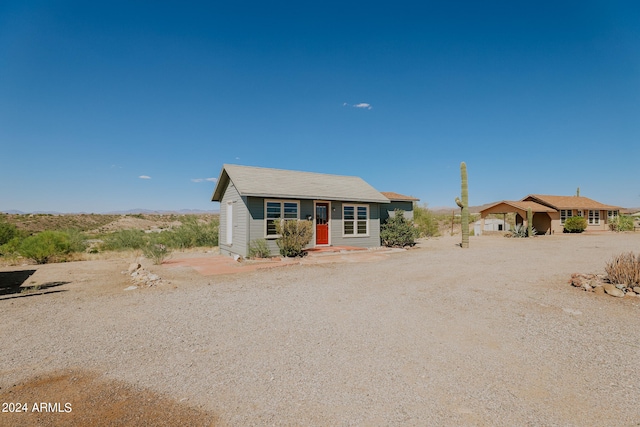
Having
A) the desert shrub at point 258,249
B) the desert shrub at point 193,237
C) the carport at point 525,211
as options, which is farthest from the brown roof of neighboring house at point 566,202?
the desert shrub at point 193,237

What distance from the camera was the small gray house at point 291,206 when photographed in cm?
1380

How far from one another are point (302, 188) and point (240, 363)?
11746 mm

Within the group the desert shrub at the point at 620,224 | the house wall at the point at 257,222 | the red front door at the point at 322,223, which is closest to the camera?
the house wall at the point at 257,222

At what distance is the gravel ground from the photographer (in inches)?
127

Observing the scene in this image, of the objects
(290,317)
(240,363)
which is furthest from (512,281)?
(240,363)

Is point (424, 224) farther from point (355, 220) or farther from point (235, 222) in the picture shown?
point (235, 222)

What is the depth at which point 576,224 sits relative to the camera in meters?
28.2

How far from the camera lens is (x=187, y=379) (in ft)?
12.4

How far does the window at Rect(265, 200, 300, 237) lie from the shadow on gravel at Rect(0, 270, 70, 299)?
7.31 m

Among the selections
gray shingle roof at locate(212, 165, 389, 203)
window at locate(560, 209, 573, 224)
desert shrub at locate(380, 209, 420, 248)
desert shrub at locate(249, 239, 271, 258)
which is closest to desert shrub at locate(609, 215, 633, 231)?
window at locate(560, 209, 573, 224)

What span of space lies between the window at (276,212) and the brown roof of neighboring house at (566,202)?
26.4 meters

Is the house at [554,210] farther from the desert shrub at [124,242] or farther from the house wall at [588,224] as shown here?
the desert shrub at [124,242]

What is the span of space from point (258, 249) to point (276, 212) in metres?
1.94

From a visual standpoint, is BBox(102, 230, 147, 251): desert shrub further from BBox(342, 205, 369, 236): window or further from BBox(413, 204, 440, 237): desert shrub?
BBox(413, 204, 440, 237): desert shrub
